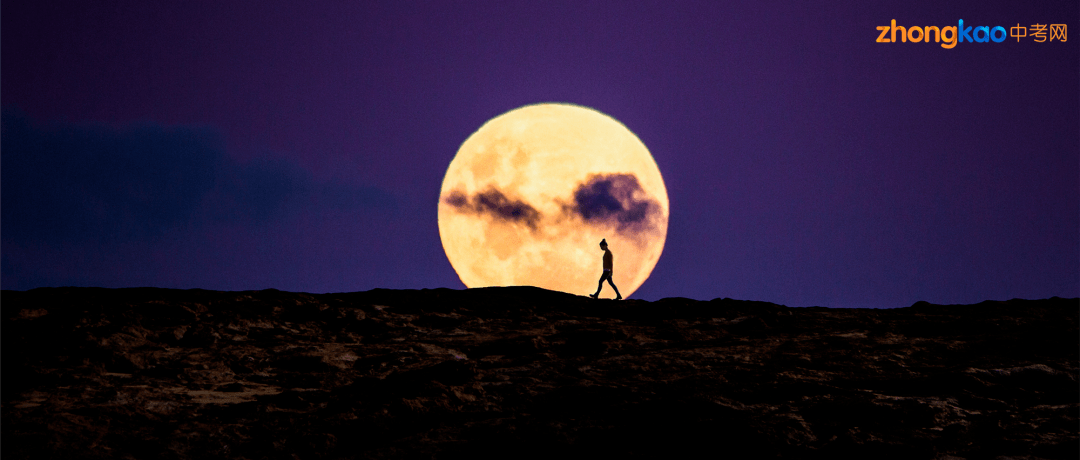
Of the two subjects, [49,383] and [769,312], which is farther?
[769,312]

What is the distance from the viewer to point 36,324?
37.6 ft

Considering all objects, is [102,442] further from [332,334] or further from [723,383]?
[723,383]

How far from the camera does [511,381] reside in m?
9.60

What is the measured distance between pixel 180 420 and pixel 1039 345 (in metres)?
11.7

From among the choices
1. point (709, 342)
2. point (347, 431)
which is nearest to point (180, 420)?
point (347, 431)

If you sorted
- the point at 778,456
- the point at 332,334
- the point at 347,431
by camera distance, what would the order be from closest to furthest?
the point at 778,456 < the point at 347,431 < the point at 332,334

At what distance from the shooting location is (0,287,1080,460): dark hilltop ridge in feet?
25.1

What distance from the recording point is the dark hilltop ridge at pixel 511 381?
7645 millimetres

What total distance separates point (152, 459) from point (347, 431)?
1936 millimetres

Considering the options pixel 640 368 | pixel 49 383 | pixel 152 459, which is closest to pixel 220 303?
pixel 49 383

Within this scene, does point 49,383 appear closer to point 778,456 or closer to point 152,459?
point 152,459

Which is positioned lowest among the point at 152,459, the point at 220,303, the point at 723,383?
the point at 152,459

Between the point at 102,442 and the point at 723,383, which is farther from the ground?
the point at 723,383

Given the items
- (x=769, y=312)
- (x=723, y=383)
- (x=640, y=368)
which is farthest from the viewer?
(x=769, y=312)
